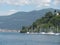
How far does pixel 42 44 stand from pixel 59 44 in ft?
15.6

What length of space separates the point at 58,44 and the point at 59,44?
323mm

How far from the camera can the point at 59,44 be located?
9156 cm

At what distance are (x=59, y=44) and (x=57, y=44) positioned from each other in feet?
2.24

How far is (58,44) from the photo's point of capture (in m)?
91.8

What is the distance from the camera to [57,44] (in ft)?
302

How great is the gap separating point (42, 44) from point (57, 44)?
169 inches

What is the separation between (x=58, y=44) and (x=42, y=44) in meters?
4.52

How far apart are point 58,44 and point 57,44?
0.36 m

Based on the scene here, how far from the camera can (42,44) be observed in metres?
91.3
